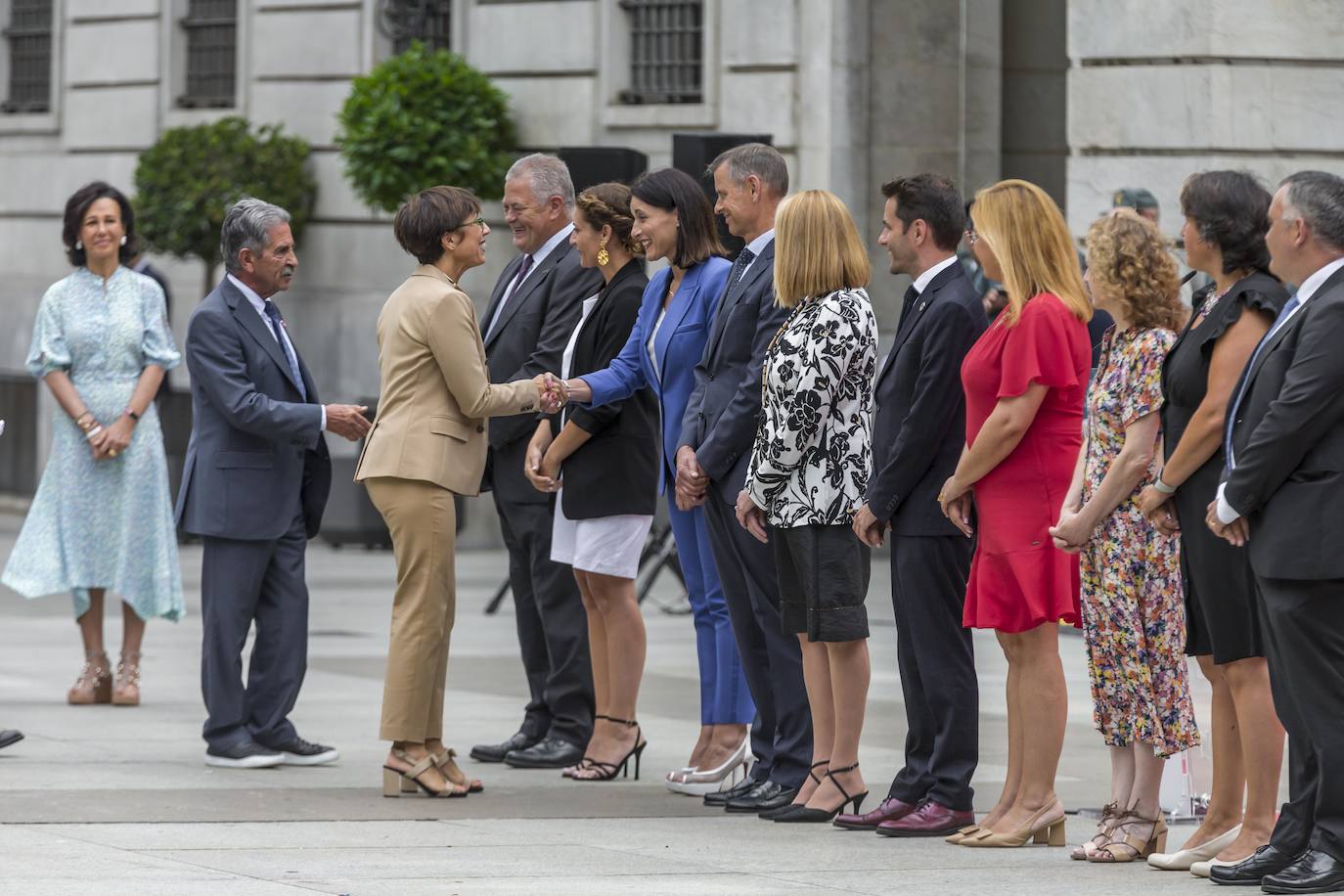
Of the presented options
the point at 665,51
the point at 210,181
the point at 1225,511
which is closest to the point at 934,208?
the point at 1225,511

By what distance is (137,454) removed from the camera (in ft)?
36.7

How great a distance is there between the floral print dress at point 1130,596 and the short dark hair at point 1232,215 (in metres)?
0.35

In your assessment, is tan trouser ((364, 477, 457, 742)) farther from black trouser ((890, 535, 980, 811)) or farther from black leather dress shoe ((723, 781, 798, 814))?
black trouser ((890, 535, 980, 811))

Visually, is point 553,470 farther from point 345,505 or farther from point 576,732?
point 345,505

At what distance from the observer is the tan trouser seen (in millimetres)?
8586

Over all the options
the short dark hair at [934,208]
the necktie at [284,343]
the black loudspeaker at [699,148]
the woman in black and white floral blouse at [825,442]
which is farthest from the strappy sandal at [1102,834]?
the black loudspeaker at [699,148]

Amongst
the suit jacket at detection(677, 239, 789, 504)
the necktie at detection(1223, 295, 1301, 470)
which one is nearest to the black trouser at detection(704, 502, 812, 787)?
the suit jacket at detection(677, 239, 789, 504)

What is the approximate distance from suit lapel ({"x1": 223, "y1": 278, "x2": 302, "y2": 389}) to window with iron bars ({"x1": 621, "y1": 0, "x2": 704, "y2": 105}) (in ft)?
30.5

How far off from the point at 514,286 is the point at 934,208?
223cm

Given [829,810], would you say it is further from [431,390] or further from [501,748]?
[431,390]

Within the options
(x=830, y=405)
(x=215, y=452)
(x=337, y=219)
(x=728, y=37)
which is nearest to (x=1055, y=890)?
(x=830, y=405)

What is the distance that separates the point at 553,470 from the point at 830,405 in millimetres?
1564

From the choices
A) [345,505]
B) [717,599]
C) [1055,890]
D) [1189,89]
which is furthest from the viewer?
[345,505]

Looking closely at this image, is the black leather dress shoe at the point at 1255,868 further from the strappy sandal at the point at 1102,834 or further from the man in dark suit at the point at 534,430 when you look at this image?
the man in dark suit at the point at 534,430
